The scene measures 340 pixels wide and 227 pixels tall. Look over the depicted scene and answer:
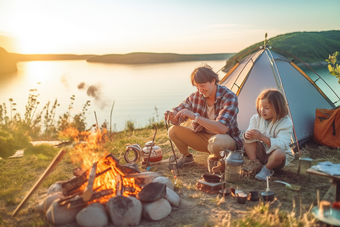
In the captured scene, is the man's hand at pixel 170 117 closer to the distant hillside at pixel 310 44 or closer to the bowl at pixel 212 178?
the bowl at pixel 212 178

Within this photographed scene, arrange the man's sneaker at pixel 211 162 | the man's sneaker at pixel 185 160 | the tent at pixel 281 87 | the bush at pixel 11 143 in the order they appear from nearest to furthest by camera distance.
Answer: the bush at pixel 11 143 < the man's sneaker at pixel 211 162 < the man's sneaker at pixel 185 160 < the tent at pixel 281 87

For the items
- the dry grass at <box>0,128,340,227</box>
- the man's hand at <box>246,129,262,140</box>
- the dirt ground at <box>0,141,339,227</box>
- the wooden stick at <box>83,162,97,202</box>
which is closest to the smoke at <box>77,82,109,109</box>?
the dry grass at <box>0,128,340,227</box>

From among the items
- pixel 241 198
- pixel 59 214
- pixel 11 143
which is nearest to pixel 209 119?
pixel 241 198

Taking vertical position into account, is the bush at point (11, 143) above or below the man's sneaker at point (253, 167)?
above

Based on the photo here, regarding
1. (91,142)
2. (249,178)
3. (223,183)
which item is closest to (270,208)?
(223,183)

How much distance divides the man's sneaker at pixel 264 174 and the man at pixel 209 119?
0.43 meters

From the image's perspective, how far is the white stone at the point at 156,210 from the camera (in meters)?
2.71

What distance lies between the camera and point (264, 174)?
371cm

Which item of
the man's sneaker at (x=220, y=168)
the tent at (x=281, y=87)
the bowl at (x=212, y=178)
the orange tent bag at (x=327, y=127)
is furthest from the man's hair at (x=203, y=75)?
the orange tent bag at (x=327, y=127)

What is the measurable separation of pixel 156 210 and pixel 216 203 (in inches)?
27.5

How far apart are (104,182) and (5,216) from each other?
1019 millimetres

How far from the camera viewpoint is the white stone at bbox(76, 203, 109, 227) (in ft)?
8.39

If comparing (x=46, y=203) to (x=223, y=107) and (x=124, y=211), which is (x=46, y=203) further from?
(x=223, y=107)

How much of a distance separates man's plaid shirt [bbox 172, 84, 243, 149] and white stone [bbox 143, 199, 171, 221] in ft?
4.48
